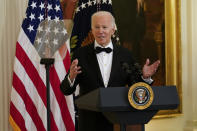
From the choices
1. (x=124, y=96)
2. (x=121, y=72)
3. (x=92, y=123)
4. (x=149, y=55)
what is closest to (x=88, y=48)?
(x=121, y=72)

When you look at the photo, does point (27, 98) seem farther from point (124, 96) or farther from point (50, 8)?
point (124, 96)

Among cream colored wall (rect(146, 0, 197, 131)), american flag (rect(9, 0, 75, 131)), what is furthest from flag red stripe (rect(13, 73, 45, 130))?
cream colored wall (rect(146, 0, 197, 131))

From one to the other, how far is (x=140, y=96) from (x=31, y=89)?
289 centimetres

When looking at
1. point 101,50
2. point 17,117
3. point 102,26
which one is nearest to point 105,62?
point 101,50

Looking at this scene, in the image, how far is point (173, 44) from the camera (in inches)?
274

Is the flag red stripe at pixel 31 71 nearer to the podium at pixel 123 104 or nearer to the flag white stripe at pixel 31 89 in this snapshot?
the flag white stripe at pixel 31 89

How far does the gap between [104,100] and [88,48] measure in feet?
4.86

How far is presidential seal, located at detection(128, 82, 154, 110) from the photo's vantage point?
2.20 metres

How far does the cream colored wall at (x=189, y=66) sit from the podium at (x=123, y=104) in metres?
4.98

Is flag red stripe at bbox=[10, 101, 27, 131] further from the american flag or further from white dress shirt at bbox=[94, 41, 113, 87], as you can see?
white dress shirt at bbox=[94, 41, 113, 87]

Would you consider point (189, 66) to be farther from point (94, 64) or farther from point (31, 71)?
point (94, 64)

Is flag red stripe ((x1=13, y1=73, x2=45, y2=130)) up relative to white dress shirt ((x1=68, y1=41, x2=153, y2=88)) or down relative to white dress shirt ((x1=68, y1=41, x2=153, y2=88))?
down

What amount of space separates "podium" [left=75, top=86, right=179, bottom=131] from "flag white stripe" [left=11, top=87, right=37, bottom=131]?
256cm

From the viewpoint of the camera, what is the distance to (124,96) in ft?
7.26
